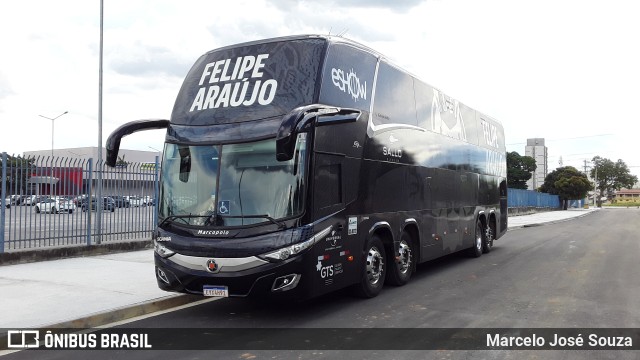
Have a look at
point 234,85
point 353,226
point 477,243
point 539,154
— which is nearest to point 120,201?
point 234,85

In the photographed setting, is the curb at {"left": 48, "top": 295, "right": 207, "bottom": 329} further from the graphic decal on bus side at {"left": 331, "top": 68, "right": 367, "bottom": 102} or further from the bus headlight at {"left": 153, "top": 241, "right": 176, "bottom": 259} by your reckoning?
the graphic decal on bus side at {"left": 331, "top": 68, "right": 367, "bottom": 102}

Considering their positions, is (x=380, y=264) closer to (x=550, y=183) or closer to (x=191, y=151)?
(x=191, y=151)

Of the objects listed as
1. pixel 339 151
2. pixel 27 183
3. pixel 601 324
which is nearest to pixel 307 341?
pixel 339 151

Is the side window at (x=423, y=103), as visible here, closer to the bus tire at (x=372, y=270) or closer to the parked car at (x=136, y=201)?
the bus tire at (x=372, y=270)

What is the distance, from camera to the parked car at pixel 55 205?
444 inches

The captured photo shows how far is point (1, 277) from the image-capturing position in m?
9.62

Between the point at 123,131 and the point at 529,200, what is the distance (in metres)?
52.6

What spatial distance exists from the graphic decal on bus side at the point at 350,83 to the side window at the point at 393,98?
0.47 m

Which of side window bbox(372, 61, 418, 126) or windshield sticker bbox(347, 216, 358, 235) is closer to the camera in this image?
windshield sticker bbox(347, 216, 358, 235)

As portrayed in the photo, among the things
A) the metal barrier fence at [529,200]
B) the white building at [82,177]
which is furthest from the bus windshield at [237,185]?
the metal barrier fence at [529,200]

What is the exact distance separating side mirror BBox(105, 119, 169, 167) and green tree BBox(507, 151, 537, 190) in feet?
330

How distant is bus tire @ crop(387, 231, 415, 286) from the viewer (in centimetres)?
912

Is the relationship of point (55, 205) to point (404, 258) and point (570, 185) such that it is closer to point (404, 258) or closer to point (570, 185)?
point (404, 258)

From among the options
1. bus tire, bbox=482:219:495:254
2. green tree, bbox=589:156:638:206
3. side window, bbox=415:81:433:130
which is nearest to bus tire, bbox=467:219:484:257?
bus tire, bbox=482:219:495:254
